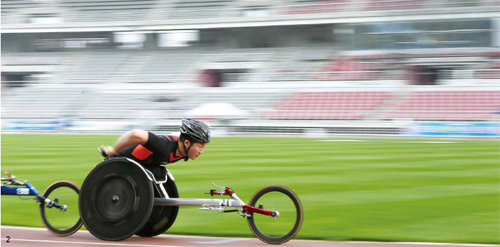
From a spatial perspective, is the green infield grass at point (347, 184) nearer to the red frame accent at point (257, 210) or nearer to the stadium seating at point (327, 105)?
the red frame accent at point (257, 210)

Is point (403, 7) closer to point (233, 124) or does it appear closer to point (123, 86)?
point (233, 124)

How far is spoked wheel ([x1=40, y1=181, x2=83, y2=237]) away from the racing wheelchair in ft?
1.88

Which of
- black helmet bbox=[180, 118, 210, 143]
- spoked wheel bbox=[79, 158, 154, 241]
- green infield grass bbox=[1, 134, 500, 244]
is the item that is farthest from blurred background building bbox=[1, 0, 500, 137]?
spoked wheel bbox=[79, 158, 154, 241]

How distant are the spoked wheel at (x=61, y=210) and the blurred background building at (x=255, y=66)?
2311 centimetres

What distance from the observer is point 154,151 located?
5008 millimetres

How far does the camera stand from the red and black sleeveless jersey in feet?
16.3

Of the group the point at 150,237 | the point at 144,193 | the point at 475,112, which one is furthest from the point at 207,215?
the point at 475,112

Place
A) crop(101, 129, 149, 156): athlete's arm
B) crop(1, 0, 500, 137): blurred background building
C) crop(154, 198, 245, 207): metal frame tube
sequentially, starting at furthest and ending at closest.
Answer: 1. crop(1, 0, 500, 137): blurred background building
2. crop(154, 198, 245, 207): metal frame tube
3. crop(101, 129, 149, 156): athlete's arm

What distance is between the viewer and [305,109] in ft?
106

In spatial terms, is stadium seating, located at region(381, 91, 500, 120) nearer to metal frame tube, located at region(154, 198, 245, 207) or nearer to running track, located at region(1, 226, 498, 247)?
running track, located at region(1, 226, 498, 247)

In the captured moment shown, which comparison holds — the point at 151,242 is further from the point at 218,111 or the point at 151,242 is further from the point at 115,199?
the point at 218,111

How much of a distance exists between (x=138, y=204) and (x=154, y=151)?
470mm

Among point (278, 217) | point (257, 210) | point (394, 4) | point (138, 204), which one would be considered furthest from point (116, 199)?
point (394, 4)

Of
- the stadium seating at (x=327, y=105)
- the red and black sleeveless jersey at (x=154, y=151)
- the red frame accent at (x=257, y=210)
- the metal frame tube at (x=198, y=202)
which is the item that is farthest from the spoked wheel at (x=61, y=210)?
the stadium seating at (x=327, y=105)
